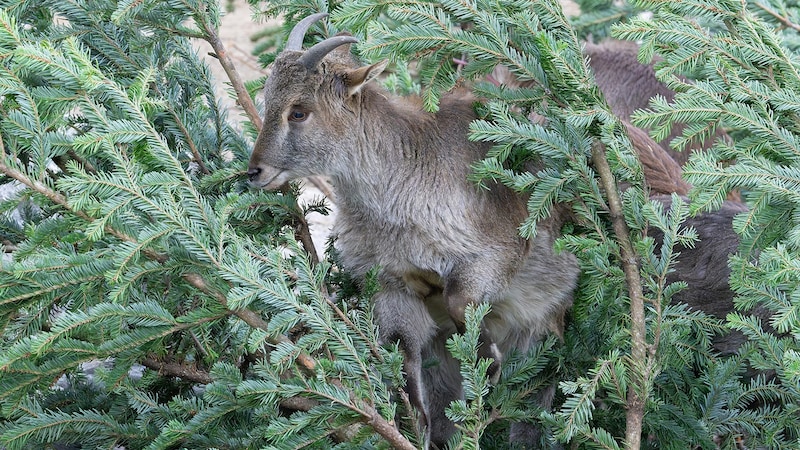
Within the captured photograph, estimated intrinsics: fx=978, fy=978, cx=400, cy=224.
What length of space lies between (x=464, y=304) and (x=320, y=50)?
45.0 inches

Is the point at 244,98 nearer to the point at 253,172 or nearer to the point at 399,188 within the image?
the point at 253,172

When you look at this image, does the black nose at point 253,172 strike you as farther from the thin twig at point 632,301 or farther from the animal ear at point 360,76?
the thin twig at point 632,301

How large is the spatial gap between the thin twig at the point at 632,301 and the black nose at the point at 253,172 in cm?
131

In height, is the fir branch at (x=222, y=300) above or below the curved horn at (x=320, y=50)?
below

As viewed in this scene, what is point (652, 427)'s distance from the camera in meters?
3.49

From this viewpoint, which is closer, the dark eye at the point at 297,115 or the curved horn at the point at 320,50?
the curved horn at the point at 320,50

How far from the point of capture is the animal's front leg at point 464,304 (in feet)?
12.7

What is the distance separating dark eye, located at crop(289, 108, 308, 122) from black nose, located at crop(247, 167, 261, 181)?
0.26 meters

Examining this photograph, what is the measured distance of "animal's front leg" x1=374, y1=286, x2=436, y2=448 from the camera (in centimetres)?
401

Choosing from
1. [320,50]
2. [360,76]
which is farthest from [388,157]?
[320,50]

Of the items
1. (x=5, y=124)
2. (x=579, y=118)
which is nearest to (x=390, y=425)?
(x=579, y=118)

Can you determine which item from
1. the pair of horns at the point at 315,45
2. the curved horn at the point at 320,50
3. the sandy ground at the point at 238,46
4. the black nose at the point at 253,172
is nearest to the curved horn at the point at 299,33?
the pair of horns at the point at 315,45

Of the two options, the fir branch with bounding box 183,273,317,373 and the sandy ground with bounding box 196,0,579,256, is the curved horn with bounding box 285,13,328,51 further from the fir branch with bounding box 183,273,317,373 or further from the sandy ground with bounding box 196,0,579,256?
the sandy ground with bounding box 196,0,579,256

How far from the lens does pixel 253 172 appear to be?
3.84m
